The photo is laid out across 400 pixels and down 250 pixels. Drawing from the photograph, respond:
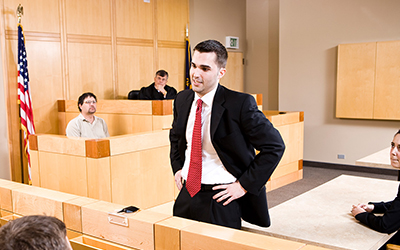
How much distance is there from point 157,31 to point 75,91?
195cm

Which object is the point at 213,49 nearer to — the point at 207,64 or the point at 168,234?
the point at 207,64

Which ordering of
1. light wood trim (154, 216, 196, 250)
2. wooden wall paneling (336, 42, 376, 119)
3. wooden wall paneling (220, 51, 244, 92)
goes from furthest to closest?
wooden wall paneling (220, 51, 244, 92) < wooden wall paneling (336, 42, 376, 119) < light wood trim (154, 216, 196, 250)

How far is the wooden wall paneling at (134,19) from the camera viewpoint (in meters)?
6.54

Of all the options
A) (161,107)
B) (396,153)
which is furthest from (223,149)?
(161,107)

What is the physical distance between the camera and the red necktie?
180 centimetres

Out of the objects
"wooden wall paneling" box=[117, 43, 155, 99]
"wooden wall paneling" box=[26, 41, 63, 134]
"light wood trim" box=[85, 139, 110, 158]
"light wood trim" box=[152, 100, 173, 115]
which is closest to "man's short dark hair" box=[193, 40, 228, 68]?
"light wood trim" box=[85, 139, 110, 158]

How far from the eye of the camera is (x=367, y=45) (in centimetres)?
664

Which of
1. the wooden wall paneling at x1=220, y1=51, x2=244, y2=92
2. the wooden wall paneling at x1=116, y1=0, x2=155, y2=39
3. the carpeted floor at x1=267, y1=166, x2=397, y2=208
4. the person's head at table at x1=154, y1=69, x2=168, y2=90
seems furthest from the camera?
the wooden wall paneling at x1=220, y1=51, x2=244, y2=92

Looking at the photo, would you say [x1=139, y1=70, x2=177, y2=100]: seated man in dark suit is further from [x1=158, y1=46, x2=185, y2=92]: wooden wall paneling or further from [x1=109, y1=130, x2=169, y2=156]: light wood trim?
[x1=109, y1=130, x2=169, y2=156]: light wood trim

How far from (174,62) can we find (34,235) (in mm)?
6644

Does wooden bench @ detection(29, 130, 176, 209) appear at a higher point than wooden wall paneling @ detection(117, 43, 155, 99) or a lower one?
lower

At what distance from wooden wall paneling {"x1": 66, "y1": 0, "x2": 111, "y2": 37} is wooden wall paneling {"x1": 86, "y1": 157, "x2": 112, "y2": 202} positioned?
3.31 m

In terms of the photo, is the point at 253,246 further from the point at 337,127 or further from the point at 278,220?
the point at 337,127

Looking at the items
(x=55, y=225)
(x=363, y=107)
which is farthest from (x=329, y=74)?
(x=55, y=225)
